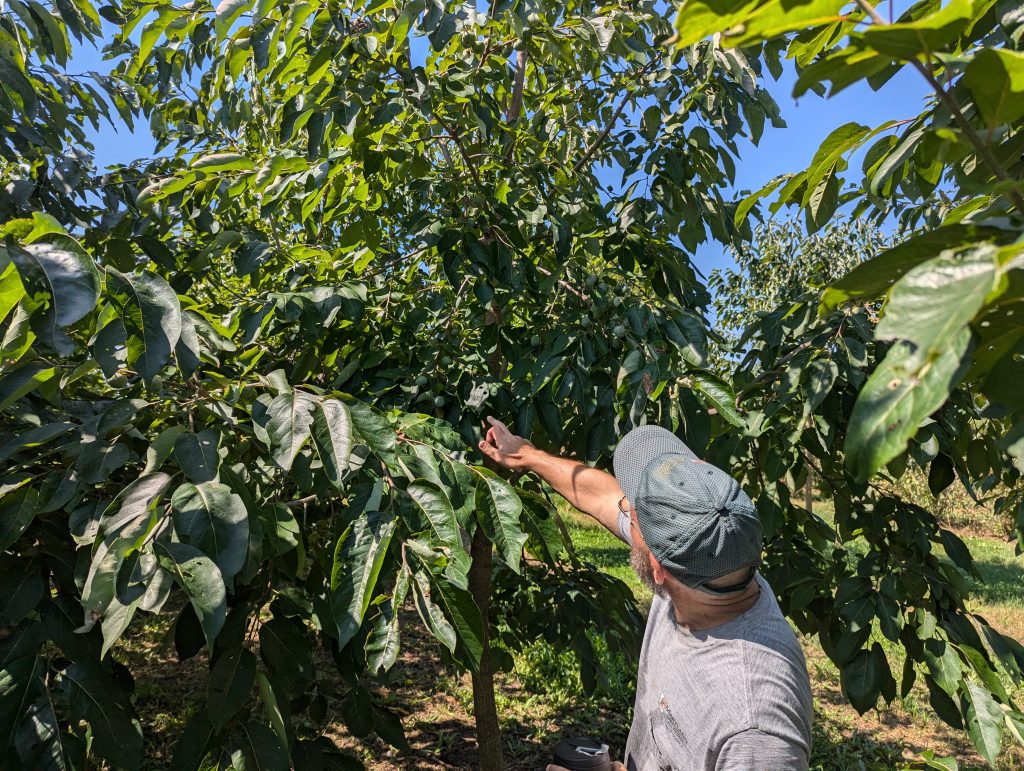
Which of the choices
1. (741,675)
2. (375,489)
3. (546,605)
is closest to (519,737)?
(546,605)

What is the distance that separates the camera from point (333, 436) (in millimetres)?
1320

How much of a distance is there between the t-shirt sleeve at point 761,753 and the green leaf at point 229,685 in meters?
0.95

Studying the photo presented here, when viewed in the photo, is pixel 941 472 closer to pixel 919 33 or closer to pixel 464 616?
pixel 464 616

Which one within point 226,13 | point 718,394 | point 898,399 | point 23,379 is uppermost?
point 226,13

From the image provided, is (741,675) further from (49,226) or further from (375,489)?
(49,226)

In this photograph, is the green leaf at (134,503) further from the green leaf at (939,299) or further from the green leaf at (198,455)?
the green leaf at (939,299)

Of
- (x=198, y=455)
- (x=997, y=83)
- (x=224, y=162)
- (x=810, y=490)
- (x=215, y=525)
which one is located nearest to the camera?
(x=997, y=83)

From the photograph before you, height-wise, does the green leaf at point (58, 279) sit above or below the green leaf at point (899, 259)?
below

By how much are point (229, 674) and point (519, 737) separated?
342 cm

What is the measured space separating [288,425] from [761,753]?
108cm

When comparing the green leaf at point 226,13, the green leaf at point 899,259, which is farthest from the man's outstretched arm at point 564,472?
the green leaf at point 899,259

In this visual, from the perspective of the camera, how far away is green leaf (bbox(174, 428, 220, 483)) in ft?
4.08

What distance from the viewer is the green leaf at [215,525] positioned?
3.72 ft

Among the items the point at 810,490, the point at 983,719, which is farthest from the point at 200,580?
the point at 810,490
